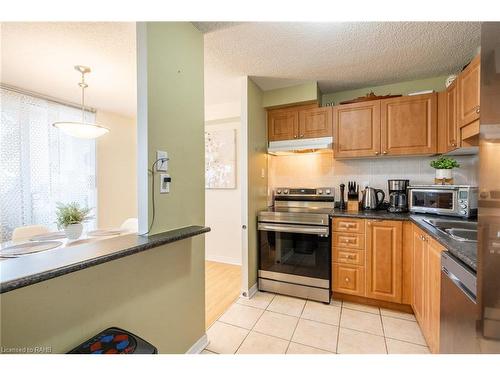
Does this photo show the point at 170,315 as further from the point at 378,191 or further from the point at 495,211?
the point at 378,191

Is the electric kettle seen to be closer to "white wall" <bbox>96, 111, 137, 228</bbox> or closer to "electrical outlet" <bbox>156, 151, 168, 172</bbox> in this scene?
"electrical outlet" <bbox>156, 151, 168, 172</bbox>

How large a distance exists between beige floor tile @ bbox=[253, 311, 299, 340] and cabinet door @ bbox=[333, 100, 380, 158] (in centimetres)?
180

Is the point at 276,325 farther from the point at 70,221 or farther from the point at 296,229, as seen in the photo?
the point at 70,221

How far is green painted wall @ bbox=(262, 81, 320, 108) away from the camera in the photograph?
2.50m

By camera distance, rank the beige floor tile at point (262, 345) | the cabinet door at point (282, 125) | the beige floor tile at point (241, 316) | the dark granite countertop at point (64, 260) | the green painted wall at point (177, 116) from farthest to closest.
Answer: the cabinet door at point (282, 125), the beige floor tile at point (241, 316), the beige floor tile at point (262, 345), the green painted wall at point (177, 116), the dark granite countertop at point (64, 260)

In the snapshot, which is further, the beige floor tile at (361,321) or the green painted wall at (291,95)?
the green painted wall at (291,95)

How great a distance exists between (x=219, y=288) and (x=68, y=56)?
2.79 metres

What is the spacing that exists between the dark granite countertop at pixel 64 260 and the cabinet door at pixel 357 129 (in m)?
2.12

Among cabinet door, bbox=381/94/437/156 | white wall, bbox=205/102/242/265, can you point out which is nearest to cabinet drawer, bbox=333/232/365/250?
cabinet door, bbox=381/94/437/156

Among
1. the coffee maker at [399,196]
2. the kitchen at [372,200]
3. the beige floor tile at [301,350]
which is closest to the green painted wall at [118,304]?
the kitchen at [372,200]

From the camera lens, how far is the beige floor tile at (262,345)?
163 cm

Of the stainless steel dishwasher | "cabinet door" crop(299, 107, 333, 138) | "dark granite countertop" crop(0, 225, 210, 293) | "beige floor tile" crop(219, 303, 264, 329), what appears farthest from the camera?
"cabinet door" crop(299, 107, 333, 138)

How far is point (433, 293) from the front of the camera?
145 cm

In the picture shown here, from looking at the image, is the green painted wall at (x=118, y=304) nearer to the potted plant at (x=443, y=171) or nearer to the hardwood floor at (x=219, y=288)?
the hardwood floor at (x=219, y=288)
